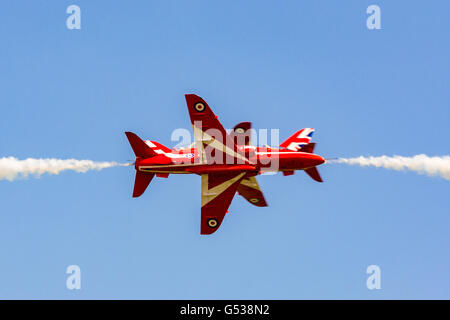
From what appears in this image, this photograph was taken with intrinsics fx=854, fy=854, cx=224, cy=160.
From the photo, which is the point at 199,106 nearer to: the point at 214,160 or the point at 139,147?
the point at 214,160

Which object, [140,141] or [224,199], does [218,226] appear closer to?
[224,199]

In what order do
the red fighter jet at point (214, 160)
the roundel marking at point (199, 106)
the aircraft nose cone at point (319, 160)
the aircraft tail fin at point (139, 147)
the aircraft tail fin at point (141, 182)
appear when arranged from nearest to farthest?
1. the roundel marking at point (199, 106)
2. the red fighter jet at point (214, 160)
3. the aircraft nose cone at point (319, 160)
4. the aircraft tail fin at point (139, 147)
5. the aircraft tail fin at point (141, 182)

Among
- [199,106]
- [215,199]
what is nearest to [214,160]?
[215,199]

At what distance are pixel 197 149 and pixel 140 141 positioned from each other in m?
3.35

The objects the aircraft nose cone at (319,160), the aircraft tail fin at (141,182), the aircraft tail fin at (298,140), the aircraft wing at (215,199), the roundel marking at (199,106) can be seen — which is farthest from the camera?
the aircraft tail fin at (298,140)

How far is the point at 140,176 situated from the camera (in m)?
49.6

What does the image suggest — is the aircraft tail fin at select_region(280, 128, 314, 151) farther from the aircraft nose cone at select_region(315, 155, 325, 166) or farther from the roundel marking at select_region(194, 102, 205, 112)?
the roundel marking at select_region(194, 102, 205, 112)

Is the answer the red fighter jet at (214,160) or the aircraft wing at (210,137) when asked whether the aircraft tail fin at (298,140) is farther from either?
the aircraft wing at (210,137)

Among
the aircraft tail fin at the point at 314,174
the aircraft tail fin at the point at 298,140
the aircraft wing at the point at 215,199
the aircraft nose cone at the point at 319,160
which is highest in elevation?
the aircraft tail fin at the point at 298,140

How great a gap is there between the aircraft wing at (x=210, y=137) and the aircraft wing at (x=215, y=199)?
1.30 m

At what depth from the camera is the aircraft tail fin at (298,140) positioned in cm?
5136

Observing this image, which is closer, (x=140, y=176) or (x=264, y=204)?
(x=140, y=176)

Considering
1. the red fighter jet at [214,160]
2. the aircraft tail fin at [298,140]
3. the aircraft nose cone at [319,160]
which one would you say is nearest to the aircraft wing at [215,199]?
the red fighter jet at [214,160]
